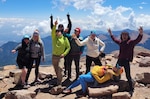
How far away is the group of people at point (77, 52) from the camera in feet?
46.1

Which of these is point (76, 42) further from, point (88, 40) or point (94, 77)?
point (94, 77)

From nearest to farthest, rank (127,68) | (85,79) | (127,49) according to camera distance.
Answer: (127,49) < (127,68) < (85,79)

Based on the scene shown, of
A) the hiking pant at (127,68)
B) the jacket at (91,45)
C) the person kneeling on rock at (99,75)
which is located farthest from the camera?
the jacket at (91,45)

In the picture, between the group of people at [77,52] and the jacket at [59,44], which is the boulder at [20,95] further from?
the jacket at [59,44]

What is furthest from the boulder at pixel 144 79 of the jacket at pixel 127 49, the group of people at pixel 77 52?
the jacket at pixel 127 49

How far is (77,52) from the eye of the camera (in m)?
16.1

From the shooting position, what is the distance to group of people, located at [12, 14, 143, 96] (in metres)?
14.0

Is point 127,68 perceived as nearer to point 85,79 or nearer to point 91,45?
point 85,79

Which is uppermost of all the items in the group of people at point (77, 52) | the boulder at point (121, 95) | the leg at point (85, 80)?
the group of people at point (77, 52)

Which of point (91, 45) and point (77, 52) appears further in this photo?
point (77, 52)

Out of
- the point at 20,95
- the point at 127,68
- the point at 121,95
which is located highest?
the point at 127,68

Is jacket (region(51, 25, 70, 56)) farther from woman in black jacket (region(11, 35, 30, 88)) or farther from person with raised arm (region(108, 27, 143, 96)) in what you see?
person with raised arm (region(108, 27, 143, 96))

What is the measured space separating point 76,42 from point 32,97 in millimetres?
3785

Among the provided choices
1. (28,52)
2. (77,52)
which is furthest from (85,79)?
(28,52)
